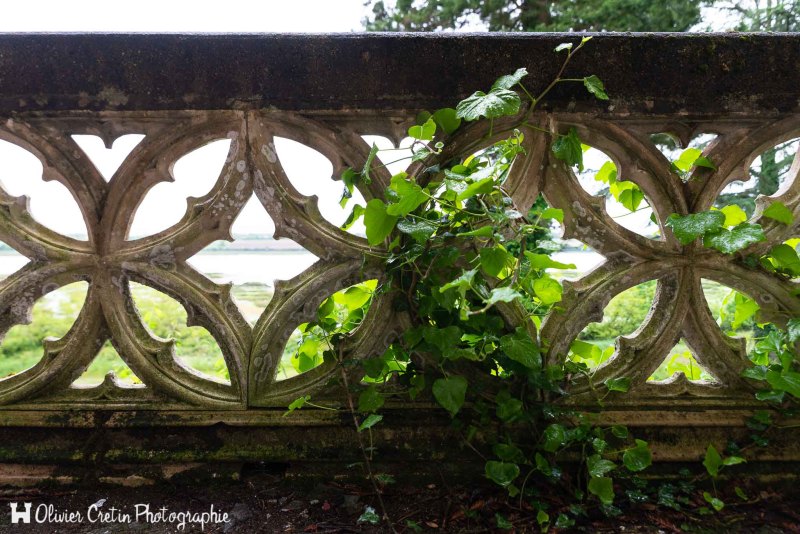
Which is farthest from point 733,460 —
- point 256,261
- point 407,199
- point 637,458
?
point 256,261

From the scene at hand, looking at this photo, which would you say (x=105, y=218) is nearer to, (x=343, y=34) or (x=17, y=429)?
(x=17, y=429)

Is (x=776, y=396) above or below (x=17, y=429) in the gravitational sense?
below

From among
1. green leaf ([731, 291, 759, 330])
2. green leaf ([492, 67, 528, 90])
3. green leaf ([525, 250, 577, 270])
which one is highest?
green leaf ([492, 67, 528, 90])

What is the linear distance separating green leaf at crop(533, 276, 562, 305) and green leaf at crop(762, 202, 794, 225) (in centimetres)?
64

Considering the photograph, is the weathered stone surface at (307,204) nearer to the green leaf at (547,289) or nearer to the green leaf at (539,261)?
the green leaf at (547,289)

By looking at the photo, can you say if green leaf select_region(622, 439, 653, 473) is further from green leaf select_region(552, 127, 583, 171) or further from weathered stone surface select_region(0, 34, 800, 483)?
green leaf select_region(552, 127, 583, 171)

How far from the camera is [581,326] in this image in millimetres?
1439

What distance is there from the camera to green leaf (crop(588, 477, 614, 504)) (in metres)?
1.27

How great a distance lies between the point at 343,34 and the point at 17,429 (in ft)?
4.72

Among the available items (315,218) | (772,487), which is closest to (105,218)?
(315,218)

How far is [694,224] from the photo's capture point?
1.31 meters

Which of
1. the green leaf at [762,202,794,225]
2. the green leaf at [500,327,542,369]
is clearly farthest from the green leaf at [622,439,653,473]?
the green leaf at [762,202,794,225]

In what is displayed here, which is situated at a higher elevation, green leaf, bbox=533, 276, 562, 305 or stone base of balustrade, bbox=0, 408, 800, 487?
green leaf, bbox=533, 276, 562, 305

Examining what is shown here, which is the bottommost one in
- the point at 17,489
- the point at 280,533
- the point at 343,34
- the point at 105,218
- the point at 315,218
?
the point at 280,533
